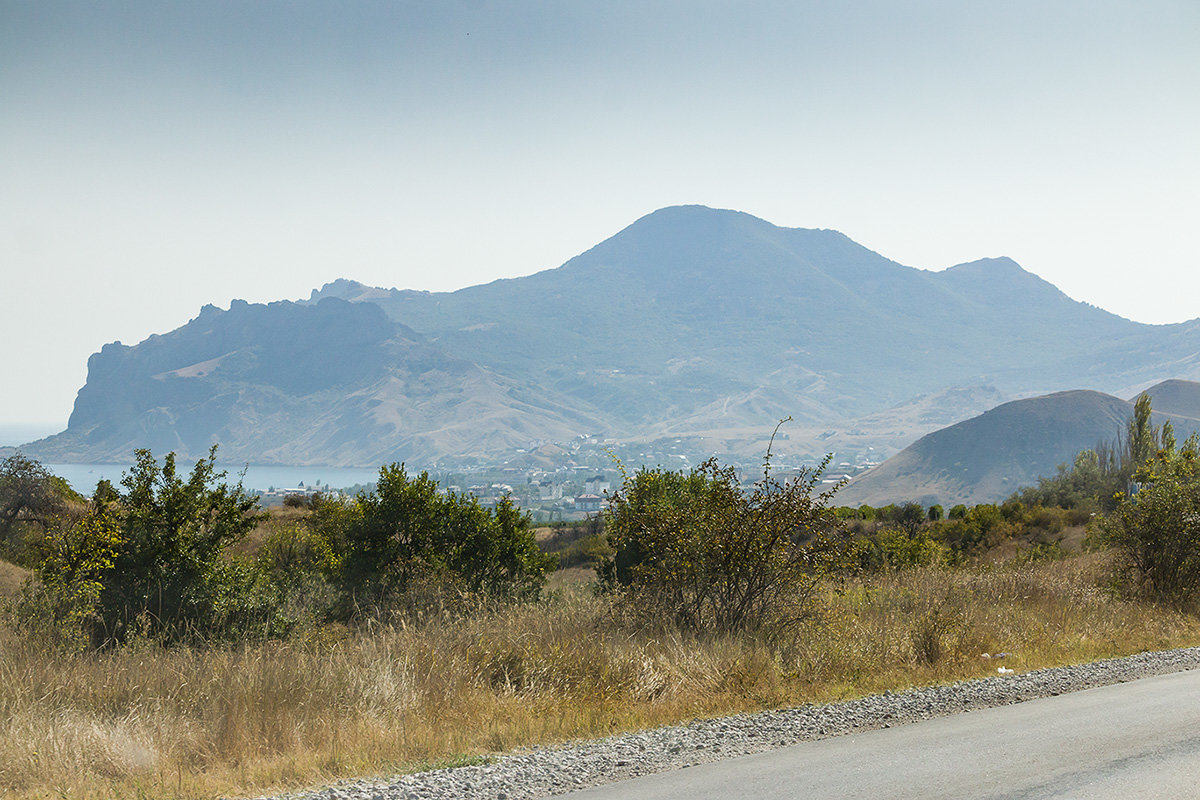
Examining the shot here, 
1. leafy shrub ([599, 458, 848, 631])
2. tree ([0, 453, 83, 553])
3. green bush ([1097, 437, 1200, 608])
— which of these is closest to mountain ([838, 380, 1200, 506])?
tree ([0, 453, 83, 553])

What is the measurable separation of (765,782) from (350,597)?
15034 millimetres

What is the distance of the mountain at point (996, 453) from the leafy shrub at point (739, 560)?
167033 mm

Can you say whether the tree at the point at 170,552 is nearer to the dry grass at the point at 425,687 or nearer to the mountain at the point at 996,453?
the dry grass at the point at 425,687

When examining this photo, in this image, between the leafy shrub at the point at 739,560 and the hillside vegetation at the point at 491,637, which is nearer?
the hillside vegetation at the point at 491,637

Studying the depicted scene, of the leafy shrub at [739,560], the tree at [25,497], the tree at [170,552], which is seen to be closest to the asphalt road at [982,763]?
the leafy shrub at [739,560]

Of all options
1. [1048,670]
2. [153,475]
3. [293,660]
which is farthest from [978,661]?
[153,475]

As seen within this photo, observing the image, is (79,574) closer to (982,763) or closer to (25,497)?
(982,763)

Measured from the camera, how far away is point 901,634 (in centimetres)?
974

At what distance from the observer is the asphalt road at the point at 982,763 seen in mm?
5281

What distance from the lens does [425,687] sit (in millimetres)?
7438

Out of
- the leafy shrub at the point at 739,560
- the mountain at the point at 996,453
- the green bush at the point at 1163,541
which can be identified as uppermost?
the leafy shrub at the point at 739,560

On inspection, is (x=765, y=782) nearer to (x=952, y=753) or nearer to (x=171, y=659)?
(x=952, y=753)

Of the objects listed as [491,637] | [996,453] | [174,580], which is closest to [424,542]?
[174,580]

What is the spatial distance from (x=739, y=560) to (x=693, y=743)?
132 inches
